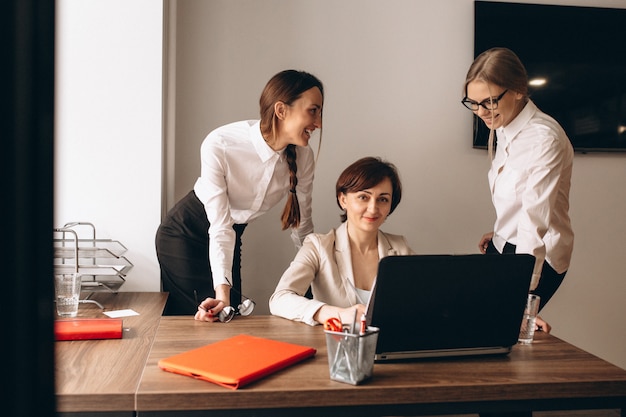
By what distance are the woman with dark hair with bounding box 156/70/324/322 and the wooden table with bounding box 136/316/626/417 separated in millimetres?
711

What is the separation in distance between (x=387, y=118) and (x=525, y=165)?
86 cm

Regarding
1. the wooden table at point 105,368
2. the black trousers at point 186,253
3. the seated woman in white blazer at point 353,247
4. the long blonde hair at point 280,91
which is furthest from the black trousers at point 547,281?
the wooden table at point 105,368

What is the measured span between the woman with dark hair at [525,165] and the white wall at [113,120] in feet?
3.85

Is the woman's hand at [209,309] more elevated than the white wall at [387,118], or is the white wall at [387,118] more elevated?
the white wall at [387,118]

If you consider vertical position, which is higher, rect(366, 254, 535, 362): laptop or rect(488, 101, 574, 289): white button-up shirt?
rect(488, 101, 574, 289): white button-up shirt

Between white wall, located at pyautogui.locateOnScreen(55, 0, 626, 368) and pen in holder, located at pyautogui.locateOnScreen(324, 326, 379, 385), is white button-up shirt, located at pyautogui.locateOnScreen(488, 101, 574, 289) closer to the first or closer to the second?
white wall, located at pyautogui.locateOnScreen(55, 0, 626, 368)

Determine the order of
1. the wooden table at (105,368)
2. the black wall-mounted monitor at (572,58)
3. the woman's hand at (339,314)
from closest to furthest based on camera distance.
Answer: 1. the wooden table at (105,368)
2. the woman's hand at (339,314)
3. the black wall-mounted monitor at (572,58)

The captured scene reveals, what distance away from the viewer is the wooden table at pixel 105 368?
0.97 m

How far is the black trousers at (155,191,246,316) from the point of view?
6.78 ft

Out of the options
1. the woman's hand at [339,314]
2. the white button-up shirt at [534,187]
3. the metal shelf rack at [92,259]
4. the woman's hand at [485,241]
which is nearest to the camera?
the woman's hand at [339,314]

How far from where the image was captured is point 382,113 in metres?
2.59

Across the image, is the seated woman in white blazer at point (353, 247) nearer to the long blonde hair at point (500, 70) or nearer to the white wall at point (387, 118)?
the long blonde hair at point (500, 70)

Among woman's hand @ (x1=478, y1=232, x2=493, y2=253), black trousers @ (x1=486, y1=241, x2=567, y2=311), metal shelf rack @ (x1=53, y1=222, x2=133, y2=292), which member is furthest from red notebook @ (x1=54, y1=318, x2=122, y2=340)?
woman's hand @ (x1=478, y1=232, x2=493, y2=253)
